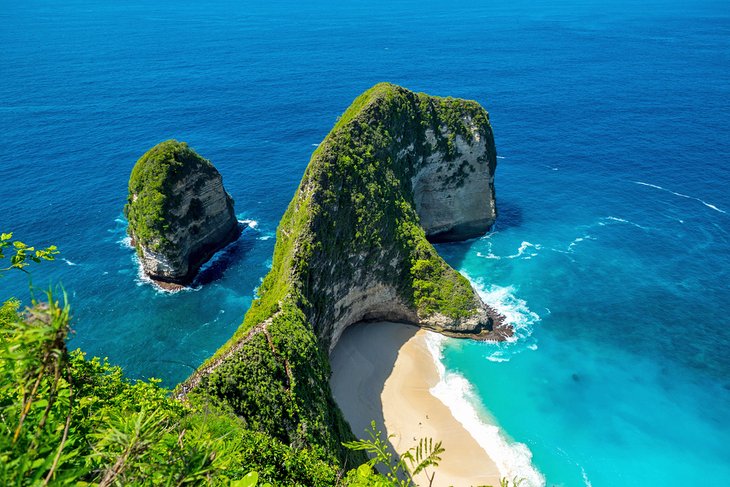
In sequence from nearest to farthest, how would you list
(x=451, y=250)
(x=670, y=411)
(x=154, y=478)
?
(x=154, y=478) → (x=670, y=411) → (x=451, y=250)

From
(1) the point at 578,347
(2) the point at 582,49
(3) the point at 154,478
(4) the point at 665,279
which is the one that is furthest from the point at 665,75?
(3) the point at 154,478

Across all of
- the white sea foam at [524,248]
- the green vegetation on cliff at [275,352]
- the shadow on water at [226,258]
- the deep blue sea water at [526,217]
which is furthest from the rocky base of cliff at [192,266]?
the white sea foam at [524,248]

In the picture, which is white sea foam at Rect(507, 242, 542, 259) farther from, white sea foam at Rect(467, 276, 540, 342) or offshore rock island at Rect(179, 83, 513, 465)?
white sea foam at Rect(467, 276, 540, 342)

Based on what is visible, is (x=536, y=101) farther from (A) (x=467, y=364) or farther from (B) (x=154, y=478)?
(B) (x=154, y=478)

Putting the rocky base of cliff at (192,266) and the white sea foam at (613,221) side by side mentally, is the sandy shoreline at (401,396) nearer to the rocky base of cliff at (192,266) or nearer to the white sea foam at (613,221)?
the rocky base of cliff at (192,266)

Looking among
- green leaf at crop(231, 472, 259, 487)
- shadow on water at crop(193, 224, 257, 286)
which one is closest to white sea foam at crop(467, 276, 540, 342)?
shadow on water at crop(193, 224, 257, 286)

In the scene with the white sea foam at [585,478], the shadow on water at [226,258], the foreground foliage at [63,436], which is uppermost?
the foreground foliage at [63,436]
